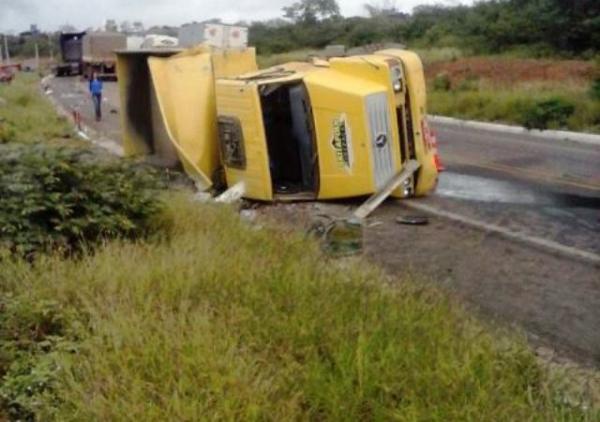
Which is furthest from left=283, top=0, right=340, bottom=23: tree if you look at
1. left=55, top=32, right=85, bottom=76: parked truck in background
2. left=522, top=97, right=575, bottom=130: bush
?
left=522, top=97, right=575, bottom=130: bush

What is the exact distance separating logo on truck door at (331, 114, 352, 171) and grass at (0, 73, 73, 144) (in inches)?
236

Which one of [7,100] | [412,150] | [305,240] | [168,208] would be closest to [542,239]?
[412,150]

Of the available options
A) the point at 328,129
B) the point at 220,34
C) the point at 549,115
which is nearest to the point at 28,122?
the point at 220,34

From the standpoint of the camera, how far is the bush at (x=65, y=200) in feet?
17.4

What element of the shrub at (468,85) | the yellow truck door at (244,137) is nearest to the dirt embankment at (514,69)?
the shrub at (468,85)

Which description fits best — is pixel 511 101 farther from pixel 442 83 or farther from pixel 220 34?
pixel 220 34

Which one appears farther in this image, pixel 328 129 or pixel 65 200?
pixel 328 129

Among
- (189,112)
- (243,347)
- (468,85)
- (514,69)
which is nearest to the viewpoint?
(243,347)

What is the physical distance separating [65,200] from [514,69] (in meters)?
24.7

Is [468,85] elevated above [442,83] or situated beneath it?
situated beneath

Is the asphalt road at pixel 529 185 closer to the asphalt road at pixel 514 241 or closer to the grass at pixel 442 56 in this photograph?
the asphalt road at pixel 514 241

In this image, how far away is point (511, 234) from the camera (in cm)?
789

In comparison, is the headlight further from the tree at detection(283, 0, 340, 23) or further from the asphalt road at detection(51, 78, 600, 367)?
A: the tree at detection(283, 0, 340, 23)

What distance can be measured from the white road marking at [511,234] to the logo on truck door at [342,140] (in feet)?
4.06
